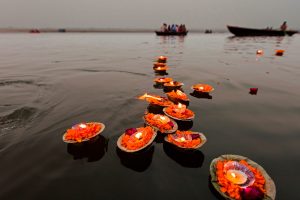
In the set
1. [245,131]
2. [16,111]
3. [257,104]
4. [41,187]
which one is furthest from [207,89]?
[16,111]

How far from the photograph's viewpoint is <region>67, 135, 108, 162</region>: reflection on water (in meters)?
4.86

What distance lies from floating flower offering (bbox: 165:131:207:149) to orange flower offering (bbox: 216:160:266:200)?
737 millimetres

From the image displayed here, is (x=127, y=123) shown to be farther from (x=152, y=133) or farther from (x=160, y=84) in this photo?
(x=160, y=84)

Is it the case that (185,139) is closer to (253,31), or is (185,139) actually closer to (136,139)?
(136,139)

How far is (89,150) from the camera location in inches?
200

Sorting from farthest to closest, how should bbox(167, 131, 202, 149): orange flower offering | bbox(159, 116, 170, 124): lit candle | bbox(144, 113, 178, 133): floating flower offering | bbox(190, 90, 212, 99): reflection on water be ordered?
bbox(190, 90, 212, 99): reflection on water < bbox(159, 116, 170, 124): lit candle < bbox(144, 113, 178, 133): floating flower offering < bbox(167, 131, 202, 149): orange flower offering

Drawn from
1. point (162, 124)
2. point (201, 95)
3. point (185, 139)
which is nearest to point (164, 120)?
point (162, 124)

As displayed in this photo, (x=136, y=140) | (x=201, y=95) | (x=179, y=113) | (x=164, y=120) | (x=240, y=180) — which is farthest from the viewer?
(x=201, y=95)

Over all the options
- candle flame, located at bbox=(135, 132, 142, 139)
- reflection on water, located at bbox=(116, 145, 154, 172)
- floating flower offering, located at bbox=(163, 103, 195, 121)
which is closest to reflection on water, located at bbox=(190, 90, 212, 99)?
floating flower offering, located at bbox=(163, 103, 195, 121)

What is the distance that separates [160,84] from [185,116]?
16.9ft

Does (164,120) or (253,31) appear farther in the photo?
(253,31)

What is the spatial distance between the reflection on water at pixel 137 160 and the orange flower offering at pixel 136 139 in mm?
384

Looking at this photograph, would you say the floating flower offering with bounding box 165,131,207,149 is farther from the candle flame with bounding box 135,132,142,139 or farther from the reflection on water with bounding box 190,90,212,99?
the reflection on water with bounding box 190,90,212,99

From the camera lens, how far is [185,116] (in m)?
6.02
